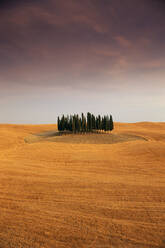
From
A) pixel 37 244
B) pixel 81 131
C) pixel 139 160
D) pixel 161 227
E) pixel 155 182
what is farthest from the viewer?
pixel 81 131

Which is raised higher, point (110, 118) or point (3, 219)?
point (110, 118)

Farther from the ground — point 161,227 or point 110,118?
point 110,118

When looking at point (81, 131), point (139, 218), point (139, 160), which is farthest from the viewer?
point (81, 131)

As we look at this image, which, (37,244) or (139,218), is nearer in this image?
(37,244)

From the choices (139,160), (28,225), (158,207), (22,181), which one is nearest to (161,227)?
(158,207)

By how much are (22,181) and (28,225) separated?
15.0ft

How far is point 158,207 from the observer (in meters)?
6.08

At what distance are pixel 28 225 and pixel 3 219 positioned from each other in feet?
3.76

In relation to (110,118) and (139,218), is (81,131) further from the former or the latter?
(139,218)

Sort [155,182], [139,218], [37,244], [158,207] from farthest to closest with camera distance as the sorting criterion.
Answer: [155,182] → [158,207] → [139,218] → [37,244]

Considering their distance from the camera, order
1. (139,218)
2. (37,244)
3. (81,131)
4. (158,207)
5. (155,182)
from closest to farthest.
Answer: (37,244) → (139,218) → (158,207) → (155,182) → (81,131)

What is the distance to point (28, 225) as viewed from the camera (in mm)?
5055

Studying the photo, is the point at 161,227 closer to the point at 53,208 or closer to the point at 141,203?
the point at 141,203

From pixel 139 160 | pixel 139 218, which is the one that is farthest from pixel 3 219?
pixel 139 160
